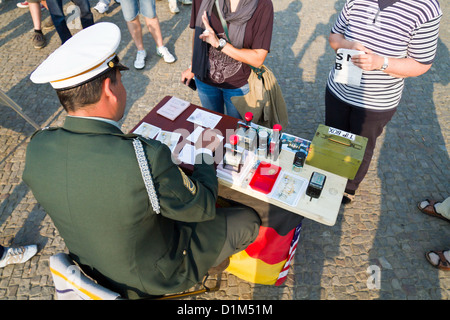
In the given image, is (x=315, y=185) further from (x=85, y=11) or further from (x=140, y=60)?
(x=85, y=11)

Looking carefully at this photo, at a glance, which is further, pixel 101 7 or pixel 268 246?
pixel 101 7

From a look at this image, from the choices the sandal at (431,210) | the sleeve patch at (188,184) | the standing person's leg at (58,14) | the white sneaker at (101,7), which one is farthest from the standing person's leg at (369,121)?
the white sneaker at (101,7)

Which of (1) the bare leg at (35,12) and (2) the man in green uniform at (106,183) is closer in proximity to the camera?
(2) the man in green uniform at (106,183)

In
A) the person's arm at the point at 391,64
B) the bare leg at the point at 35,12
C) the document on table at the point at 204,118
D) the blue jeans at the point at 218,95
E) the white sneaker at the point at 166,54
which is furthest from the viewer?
the bare leg at the point at 35,12

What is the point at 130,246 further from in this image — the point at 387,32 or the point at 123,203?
the point at 387,32

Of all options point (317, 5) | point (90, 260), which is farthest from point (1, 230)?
point (317, 5)

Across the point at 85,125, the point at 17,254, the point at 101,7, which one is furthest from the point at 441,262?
the point at 101,7

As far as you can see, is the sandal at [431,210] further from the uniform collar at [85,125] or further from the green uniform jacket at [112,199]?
the uniform collar at [85,125]

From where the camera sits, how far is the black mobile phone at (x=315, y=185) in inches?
82.0

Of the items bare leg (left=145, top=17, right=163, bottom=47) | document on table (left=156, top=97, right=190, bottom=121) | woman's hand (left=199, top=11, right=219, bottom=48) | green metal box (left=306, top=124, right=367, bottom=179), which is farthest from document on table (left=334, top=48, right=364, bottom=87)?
bare leg (left=145, top=17, right=163, bottom=47)

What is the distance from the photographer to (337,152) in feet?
7.09

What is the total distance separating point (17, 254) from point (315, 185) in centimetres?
295

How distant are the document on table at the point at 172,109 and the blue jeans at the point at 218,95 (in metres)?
0.33

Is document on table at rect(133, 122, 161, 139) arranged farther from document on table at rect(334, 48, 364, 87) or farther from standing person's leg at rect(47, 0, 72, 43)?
standing person's leg at rect(47, 0, 72, 43)
